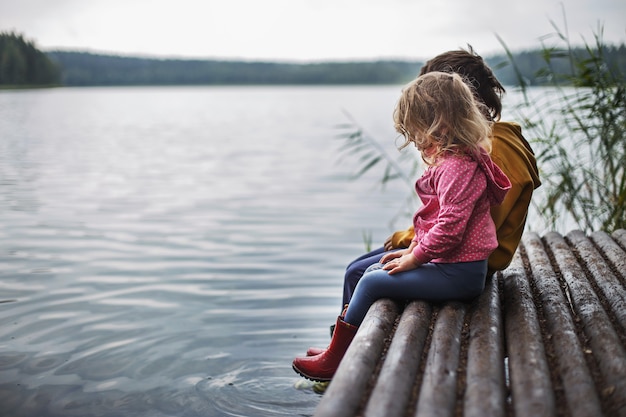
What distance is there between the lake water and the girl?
44.8 inches

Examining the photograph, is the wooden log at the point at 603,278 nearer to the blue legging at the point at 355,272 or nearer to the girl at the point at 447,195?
the girl at the point at 447,195

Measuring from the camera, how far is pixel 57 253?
6293 mm

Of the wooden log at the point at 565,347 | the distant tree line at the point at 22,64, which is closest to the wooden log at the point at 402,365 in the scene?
the wooden log at the point at 565,347

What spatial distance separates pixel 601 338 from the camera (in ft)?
7.89

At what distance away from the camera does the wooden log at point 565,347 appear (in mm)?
1927

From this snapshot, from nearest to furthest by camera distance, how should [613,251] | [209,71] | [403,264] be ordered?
[403,264], [613,251], [209,71]

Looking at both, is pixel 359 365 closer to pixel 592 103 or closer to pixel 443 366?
pixel 443 366

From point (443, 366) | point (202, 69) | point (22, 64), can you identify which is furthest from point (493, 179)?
point (202, 69)

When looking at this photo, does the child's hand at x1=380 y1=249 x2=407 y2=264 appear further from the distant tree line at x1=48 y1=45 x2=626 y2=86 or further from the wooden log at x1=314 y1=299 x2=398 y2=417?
the distant tree line at x1=48 y1=45 x2=626 y2=86

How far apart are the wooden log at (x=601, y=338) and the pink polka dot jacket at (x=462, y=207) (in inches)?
17.4

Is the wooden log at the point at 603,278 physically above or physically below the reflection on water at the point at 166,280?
above

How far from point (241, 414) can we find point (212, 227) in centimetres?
448

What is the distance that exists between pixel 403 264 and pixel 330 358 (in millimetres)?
512

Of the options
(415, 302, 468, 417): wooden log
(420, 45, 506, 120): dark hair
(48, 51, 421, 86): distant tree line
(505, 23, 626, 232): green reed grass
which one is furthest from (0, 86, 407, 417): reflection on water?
(48, 51, 421, 86): distant tree line
